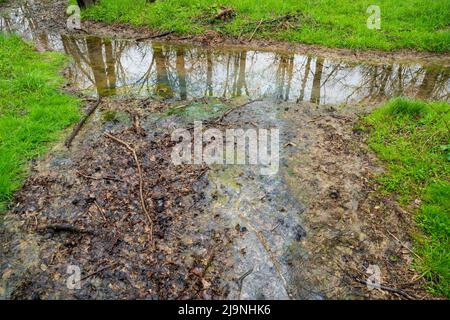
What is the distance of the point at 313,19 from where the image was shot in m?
10.4

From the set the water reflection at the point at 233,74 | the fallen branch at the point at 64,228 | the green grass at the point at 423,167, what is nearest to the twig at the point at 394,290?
the green grass at the point at 423,167

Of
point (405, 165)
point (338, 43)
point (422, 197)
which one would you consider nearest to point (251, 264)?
point (422, 197)

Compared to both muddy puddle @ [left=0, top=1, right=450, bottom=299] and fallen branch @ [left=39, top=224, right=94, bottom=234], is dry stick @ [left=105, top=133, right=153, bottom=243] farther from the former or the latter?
fallen branch @ [left=39, top=224, right=94, bottom=234]

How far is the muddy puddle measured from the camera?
3531 millimetres

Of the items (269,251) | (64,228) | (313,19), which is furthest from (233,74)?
(64,228)

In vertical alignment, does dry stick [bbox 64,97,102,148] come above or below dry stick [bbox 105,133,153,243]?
above

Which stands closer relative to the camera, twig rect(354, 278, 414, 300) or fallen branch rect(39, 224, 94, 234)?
twig rect(354, 278, 414, 300)

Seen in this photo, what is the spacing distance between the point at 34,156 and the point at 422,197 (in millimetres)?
5926

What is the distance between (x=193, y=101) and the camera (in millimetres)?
6828

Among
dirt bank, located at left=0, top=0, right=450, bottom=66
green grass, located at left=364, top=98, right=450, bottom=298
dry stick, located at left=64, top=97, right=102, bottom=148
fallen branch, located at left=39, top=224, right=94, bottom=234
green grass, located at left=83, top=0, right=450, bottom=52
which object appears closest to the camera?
green grass, located at left=364, top=98, right=450, bottom=298

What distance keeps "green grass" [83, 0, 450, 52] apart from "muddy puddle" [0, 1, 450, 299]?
276cm

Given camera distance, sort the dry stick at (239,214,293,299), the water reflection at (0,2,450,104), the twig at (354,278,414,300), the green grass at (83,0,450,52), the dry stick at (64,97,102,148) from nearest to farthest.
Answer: the twig at (354,278,414,300)
the dry stick at (239,214,293,299)
the dry stick at (64,97,102,148)
the water reflection at (0,2,450,104)
the green grass at (83,0,450,52)

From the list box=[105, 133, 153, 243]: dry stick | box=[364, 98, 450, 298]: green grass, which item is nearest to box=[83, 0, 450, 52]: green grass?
box=[364, 98, 450, 298]: green grass

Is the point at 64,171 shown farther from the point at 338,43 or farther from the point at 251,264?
the point at 338,43
